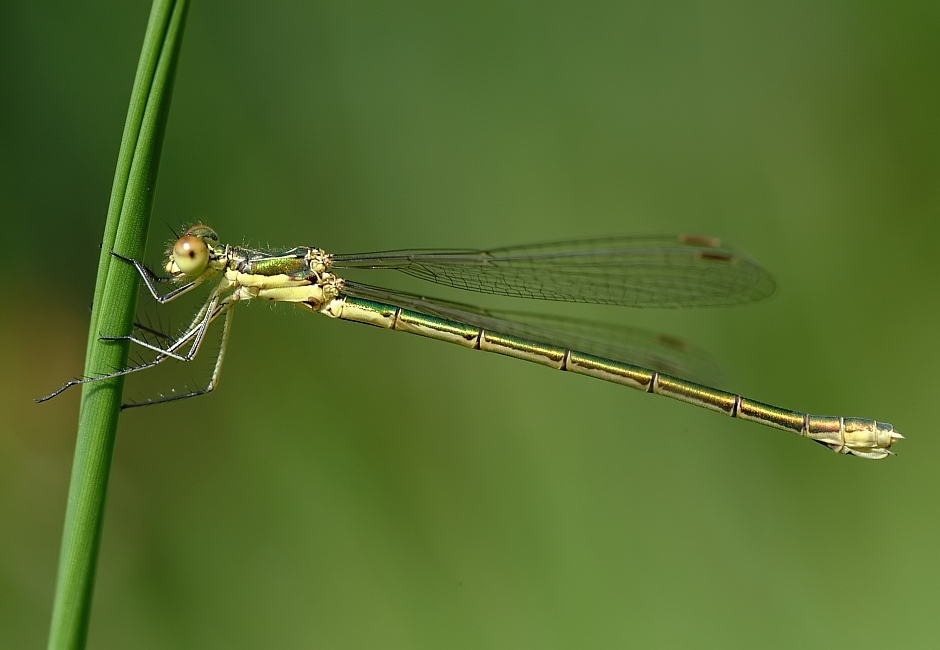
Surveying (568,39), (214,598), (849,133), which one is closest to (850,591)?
(849,133)

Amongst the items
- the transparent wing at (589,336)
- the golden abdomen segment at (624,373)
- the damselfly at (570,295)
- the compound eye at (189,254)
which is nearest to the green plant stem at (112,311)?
the compound eye at (189,254)

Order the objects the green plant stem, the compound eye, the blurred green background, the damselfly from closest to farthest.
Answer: the green plant stem < the compound eye < the blurred green background < the damselfly

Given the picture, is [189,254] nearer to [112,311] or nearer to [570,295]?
[112,311]

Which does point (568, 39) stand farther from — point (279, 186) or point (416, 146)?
point (279, 186)

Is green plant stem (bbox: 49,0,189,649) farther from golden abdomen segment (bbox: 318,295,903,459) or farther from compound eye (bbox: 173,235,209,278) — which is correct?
golden abdomen segment (bbox: 318,295,903,459)

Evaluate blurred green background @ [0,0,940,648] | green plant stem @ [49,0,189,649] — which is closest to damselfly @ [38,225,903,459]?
blurred green background @ [0,0,940,648]

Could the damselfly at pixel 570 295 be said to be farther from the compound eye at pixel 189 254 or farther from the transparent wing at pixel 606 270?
the compound eye at pixel 189 254

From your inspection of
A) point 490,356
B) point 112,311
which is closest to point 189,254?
point 112,311

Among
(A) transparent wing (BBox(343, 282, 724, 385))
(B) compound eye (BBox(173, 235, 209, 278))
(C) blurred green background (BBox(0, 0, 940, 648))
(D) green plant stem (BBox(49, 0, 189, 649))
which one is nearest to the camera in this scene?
(D) green plant stem (BBox(49, 0, 189, 649))
